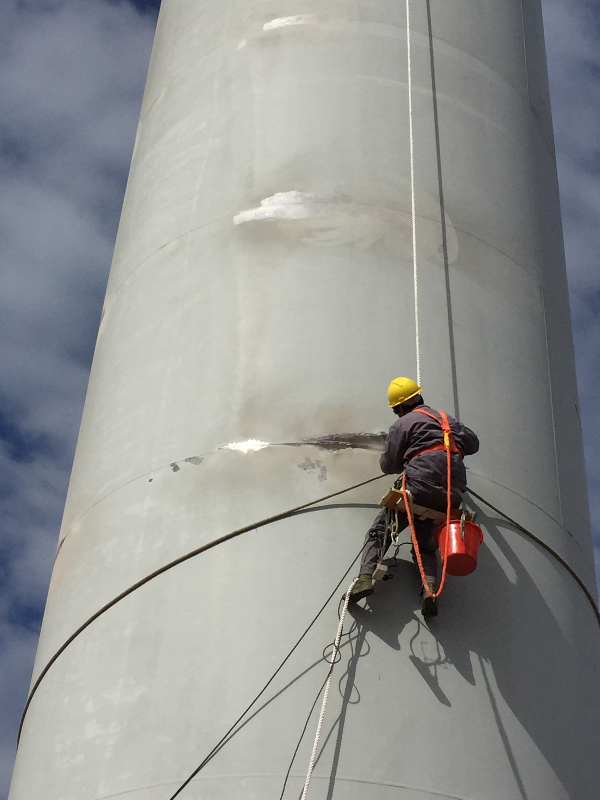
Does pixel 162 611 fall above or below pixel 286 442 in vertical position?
below

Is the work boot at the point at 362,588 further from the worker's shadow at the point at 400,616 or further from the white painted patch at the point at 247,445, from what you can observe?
the white painted patch at the point at 247,445

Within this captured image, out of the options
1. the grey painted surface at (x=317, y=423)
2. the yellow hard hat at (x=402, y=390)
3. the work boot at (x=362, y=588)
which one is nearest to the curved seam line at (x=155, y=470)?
the grey painted surface at (x=317, y=423)

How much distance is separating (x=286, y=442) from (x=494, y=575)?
166 cm

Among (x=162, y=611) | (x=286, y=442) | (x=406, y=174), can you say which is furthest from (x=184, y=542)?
(x=406, y=174)

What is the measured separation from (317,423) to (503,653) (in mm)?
1978

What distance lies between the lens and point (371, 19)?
10477 millimetres

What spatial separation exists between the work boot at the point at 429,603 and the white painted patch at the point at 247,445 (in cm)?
157

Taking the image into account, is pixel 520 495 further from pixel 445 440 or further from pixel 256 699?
pixel 256 699

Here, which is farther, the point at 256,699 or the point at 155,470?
the point at 155,470

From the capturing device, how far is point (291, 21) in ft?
35.0

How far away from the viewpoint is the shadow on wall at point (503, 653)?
6.83 metres

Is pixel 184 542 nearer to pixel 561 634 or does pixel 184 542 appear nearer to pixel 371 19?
pixel 561 634

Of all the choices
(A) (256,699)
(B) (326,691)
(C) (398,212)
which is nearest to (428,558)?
(B) (326,691)

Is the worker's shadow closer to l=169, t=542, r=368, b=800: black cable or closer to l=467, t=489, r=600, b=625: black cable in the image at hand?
l=169, t=542, r=368, b=800: black cable
